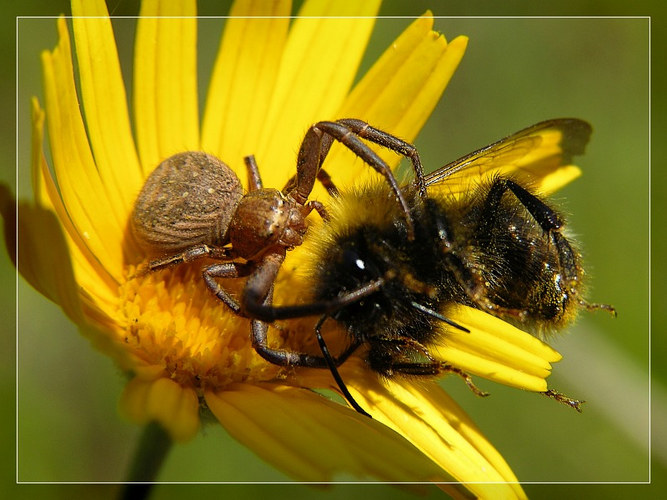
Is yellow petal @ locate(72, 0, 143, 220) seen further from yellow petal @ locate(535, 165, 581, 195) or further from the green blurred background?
yellow petal @ locate(535, 165, 581, 195)

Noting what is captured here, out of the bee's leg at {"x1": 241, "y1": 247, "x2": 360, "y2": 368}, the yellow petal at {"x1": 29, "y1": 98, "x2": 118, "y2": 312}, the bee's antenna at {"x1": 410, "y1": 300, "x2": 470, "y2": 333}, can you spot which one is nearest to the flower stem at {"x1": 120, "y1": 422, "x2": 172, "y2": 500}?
the bee's leg at {"x1": 241, "y1": 247, "x2": 360, "y2": 368}

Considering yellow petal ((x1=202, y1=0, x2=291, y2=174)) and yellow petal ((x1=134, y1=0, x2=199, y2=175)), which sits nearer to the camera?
yellow petal ((x1=134, y1=0, x2=199, y2=175))

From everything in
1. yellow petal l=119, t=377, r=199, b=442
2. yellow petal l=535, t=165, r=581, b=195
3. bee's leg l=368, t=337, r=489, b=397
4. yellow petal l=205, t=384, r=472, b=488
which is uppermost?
yellow petal l=535, t=165, r=581, b=195

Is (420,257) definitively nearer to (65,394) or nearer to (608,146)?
(65,394)

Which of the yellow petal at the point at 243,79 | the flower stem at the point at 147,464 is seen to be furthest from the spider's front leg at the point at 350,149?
the flower stem at the point at 147,464

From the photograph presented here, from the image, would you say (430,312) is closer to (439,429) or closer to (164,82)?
(439,429)

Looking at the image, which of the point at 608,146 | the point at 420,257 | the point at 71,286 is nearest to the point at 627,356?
the point at 608,146
